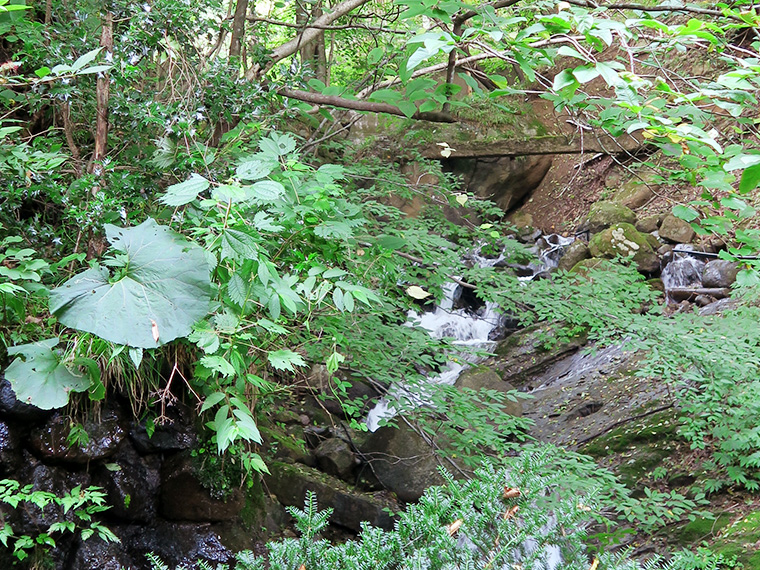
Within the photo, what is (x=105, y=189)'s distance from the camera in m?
2.63

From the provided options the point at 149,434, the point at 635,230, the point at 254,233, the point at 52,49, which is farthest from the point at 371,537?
the point at 635,230

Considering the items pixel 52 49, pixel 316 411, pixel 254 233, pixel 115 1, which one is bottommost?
pixel 316 411

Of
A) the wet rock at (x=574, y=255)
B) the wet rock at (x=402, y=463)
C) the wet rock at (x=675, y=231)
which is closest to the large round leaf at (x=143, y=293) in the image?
the wet rock at (x=402, y=463)

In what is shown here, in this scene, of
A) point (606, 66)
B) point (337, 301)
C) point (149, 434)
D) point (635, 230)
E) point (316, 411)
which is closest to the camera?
point (606, 66)

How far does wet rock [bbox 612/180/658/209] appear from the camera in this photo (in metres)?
9.77

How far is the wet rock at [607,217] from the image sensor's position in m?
9.20

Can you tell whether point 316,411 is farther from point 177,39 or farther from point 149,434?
point 177,39

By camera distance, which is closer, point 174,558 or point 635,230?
point 174,558

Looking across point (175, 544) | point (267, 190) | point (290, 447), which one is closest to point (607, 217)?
point (290, 447)

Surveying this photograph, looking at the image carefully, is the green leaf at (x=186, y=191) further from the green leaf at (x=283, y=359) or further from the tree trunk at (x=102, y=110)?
the tree trunk at (x=102, y=110)

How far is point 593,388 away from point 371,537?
5.52 m

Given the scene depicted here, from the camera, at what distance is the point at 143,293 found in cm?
174

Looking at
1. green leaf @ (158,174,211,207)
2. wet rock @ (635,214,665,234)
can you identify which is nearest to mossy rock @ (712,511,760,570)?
green leaf @ (158,174,211,207)

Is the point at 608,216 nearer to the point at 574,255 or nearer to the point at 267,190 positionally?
the point at 574,255
